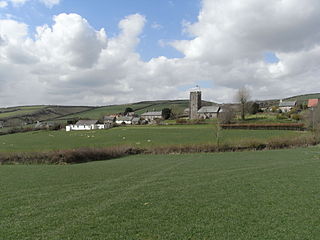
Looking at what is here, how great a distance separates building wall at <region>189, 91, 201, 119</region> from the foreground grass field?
345 feet

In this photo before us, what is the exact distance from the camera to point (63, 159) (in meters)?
26.0

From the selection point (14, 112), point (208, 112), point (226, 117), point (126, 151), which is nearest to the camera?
point (126, 151)

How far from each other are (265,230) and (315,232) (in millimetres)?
1171

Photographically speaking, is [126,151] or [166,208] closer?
[166,208]

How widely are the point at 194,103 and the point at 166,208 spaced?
4437 inches

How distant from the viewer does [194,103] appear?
120 metres

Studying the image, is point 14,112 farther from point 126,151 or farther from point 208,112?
point 126,151

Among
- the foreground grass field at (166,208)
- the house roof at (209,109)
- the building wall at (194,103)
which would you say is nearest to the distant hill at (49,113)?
the building wall at (194,103)

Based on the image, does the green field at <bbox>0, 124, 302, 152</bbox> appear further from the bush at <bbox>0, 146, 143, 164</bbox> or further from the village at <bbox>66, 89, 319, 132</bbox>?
the village at <bbox>66, 89, 319, 132</bbox>

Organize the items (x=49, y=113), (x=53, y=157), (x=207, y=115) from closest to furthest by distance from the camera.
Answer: (x=53, y=157)
(x=207, y=115)
(x=49, y=113)

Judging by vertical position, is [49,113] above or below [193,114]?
above

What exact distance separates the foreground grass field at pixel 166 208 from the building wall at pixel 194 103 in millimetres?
105096

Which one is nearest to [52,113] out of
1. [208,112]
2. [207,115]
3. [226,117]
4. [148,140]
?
[207,115]

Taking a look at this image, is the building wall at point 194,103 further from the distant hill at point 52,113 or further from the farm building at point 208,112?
the distant hill at point 52,113
